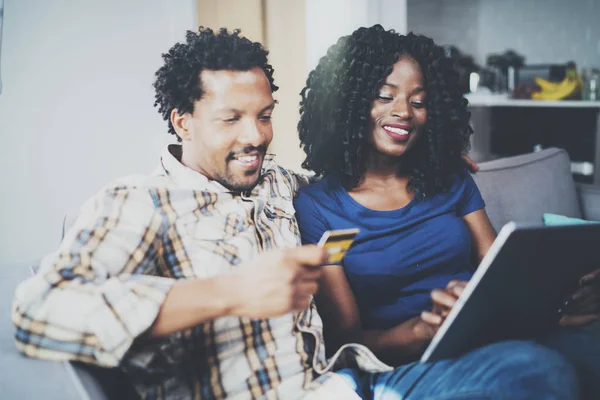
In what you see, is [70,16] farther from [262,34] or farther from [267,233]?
[267,233]

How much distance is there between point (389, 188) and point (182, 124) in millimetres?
540

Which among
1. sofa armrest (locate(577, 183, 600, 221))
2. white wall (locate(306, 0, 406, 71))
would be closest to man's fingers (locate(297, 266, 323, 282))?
white wall (locate(306, 0, 406, 71))

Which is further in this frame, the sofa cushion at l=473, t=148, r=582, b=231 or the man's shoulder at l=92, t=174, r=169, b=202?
the sofa cushion at l=473, t=148, r=582, b=231

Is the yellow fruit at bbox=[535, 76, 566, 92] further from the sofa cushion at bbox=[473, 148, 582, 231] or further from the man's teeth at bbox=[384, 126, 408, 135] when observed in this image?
the man's teeth at bbox=[384, 126, 408, 135]

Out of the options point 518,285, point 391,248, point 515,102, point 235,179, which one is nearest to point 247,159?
point 235,179

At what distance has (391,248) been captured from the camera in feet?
4.19

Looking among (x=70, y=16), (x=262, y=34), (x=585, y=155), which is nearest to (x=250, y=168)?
(x=70, y=16)

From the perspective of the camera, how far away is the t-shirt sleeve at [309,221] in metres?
1.27

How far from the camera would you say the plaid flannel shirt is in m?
0.79

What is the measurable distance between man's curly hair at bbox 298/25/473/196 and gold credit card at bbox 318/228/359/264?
520 millimetres

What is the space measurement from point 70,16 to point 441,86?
948 mm

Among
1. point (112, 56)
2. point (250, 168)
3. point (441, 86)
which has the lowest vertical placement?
point (250, 168)

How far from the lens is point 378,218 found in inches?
51.4

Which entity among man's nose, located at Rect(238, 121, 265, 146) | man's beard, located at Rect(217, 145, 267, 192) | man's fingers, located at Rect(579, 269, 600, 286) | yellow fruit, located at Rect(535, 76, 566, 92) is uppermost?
yellow fruit, located at Rect(535, 76, 566, 92)
